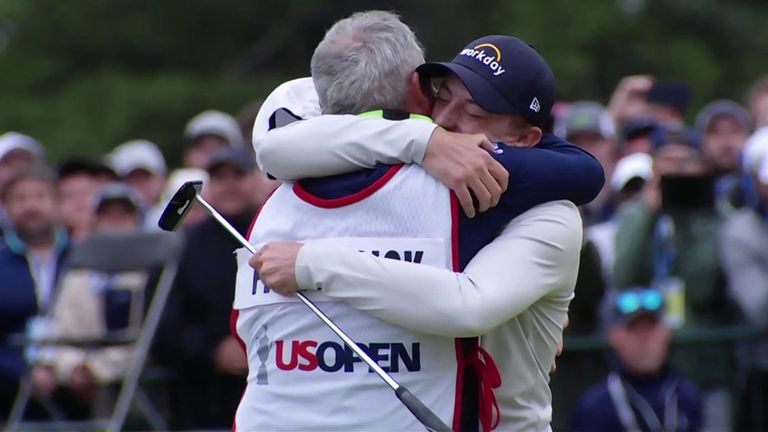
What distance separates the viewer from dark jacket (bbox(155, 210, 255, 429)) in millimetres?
8289

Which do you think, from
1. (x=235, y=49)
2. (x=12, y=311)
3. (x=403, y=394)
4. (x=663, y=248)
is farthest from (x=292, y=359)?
(x=235, y=49)

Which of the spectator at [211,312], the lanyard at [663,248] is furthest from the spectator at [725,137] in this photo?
the spectator at [211,312]

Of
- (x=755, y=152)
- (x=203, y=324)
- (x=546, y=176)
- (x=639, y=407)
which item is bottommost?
(x=639, y=407)

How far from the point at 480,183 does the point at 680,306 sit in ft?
15.5

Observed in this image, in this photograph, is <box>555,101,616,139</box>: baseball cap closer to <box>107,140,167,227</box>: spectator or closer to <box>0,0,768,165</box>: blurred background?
<box>107,140,167,227</box>: spectator

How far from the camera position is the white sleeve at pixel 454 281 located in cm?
414

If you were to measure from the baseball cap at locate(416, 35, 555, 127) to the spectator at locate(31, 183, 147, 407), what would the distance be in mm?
4752

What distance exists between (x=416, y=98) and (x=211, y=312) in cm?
403

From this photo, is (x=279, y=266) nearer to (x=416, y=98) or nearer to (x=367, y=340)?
(x=367, y=340)

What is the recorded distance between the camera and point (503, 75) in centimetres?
436

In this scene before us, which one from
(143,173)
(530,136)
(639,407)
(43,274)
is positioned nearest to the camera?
(530,136)

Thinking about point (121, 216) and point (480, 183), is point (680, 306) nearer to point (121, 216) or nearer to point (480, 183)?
point (121, 216)

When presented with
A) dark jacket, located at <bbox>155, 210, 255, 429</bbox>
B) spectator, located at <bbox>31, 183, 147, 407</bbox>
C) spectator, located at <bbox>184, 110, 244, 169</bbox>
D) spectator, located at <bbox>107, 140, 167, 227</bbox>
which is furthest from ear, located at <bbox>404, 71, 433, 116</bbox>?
spectator, located at <bbox>107, 140, 167, 227</bbox>

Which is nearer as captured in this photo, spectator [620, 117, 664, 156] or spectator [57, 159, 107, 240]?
spectator [620, 117, 664, 156]
